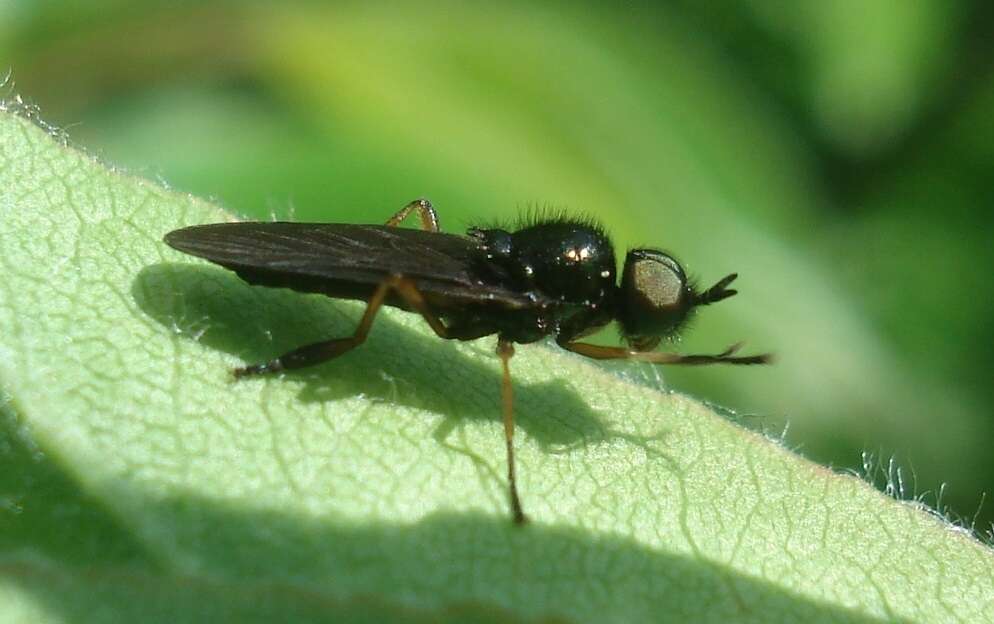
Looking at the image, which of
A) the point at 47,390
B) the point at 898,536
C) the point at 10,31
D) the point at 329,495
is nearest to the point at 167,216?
the point at 47,390

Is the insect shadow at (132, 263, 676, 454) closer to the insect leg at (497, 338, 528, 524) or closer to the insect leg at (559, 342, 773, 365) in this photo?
the insect leg at (497, 338, 528, 524)

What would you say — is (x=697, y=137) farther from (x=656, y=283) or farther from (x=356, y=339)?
(x=356, y=339)

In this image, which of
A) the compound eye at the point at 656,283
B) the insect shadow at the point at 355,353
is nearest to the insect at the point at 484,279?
the compound eye at the point at 656,283

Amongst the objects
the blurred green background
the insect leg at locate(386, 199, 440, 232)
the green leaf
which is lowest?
the green leaf

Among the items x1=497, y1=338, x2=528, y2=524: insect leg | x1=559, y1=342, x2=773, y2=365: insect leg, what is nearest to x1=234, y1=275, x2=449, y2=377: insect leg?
x1=497, y1=338, x2=528, y2=524: insect leg

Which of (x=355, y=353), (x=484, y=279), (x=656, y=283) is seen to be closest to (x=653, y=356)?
(x=656, y=283)

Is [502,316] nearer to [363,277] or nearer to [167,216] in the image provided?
[363,277]
